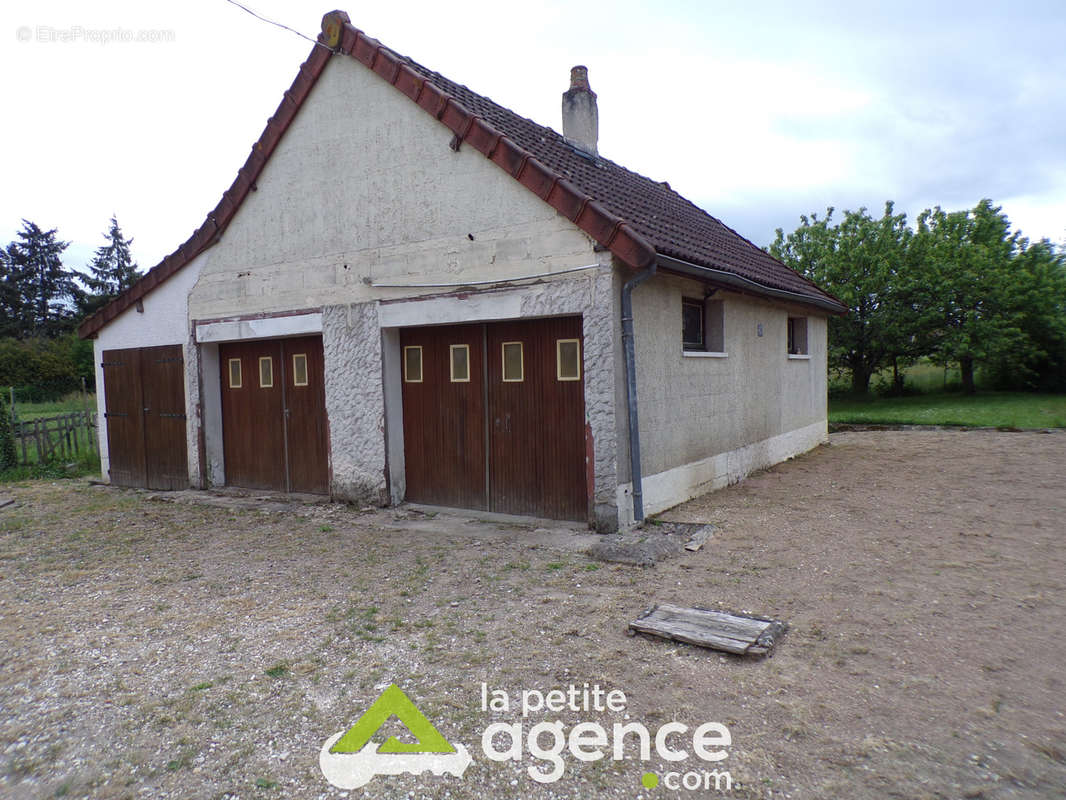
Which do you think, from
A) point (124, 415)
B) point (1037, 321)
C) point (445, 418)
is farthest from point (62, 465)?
point (1037, 321)

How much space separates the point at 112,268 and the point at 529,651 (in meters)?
57.1

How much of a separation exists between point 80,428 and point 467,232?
10.6 metres

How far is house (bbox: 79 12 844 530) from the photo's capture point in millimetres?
6805

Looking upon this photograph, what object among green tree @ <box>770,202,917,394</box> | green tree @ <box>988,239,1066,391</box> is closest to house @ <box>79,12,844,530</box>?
green tree @ <box>770,202,917,394</box>

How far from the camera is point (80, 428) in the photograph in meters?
13.5

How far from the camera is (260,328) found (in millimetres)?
9250

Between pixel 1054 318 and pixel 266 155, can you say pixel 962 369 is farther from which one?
pixel 266 155

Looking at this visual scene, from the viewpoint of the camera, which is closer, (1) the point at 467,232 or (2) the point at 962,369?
(1) the point at 467,232

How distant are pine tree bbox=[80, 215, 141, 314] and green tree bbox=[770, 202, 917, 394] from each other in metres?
46.5

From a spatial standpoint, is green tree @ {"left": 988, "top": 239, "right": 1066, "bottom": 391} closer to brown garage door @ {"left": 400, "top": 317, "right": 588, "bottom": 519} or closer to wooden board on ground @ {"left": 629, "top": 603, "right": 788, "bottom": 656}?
brown garage door @ {"left": 400, "top": 317, "right": 588, "bottom": 519}

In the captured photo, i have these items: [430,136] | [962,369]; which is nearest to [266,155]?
[430,136]

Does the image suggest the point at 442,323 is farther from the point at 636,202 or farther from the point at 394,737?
the point at 394,737

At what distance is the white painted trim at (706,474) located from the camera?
691 cm

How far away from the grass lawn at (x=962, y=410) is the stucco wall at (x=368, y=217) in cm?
1387
